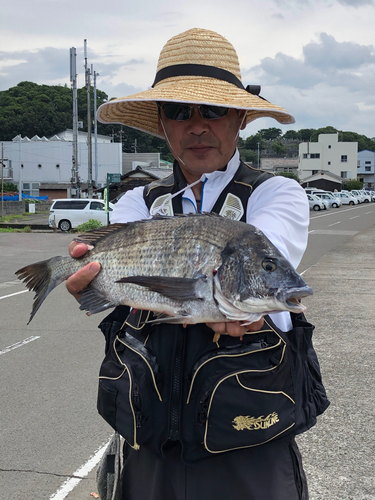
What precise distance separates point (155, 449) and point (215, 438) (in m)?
0.26

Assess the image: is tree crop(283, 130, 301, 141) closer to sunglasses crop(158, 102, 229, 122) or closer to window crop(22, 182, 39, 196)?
window crop(22, 182, 39, 196)

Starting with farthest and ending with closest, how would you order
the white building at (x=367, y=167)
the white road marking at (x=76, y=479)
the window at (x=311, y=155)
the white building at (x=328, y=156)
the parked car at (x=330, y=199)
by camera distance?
the white building at (x=367, y=167)
the window at (x=311, y=155)
the white building at (x=328, y=156)
the parked car at (x=330, y=199)
the white road marking at (x=76, y=479)

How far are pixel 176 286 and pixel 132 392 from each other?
0.49m

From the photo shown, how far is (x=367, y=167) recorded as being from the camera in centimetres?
10456

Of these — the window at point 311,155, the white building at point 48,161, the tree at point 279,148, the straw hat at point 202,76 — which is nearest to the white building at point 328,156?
the window at point 311,155

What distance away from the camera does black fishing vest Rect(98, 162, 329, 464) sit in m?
1.71

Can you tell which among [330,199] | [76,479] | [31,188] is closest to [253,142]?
[31,188]

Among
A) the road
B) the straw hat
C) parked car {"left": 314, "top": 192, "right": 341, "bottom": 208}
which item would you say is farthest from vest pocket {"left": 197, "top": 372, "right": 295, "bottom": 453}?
parked car {"left": 314, "top": 192, "right": 341, "bottom": 208}

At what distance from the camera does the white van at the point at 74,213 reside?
2525 centimetres

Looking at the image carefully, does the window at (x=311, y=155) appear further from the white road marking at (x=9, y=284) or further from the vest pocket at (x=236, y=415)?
the vest pocket at (x=236, y=415)

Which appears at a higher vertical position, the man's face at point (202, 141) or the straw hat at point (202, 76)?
the straw hat at point (202, 76)

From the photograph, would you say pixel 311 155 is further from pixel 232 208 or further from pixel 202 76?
pixel 232 208

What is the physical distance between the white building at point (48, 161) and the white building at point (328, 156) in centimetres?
3976

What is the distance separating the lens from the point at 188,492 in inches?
73.1
